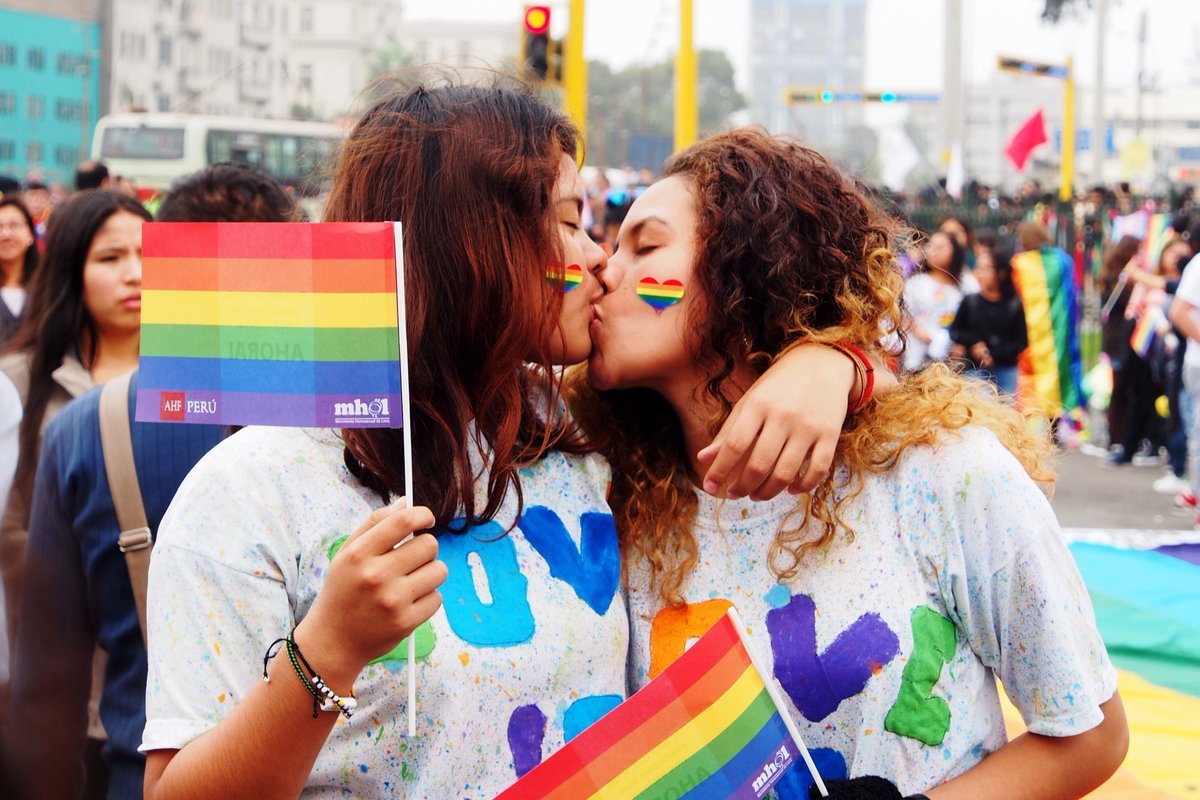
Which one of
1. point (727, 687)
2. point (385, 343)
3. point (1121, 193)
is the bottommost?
point (727, 687)

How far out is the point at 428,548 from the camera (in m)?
1.53

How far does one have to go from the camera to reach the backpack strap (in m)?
2.46

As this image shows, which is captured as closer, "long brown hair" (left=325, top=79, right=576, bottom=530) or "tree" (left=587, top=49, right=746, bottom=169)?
"long brown hair" (left=325, top=79, right=576, bottom=530)

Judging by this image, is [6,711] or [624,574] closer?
[624,574]

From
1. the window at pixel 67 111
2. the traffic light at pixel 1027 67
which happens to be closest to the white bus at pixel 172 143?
the window at pixel 67 111

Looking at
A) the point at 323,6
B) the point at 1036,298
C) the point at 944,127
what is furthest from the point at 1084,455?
the point at 323,6

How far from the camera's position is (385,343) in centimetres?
165

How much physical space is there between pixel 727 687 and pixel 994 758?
59cm

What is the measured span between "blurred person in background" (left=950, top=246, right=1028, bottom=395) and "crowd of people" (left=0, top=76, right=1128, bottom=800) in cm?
777

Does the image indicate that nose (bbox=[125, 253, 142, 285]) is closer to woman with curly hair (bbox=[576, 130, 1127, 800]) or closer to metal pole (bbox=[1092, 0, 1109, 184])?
woman with curly hair (bbox=[576, 130, 1127, 800])

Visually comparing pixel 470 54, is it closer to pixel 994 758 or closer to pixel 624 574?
pixel 624 574

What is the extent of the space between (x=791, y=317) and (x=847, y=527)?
372 mm

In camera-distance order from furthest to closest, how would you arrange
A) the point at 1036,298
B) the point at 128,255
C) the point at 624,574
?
the point at 1036,298 → the point at 128,255 → the point at 624,574

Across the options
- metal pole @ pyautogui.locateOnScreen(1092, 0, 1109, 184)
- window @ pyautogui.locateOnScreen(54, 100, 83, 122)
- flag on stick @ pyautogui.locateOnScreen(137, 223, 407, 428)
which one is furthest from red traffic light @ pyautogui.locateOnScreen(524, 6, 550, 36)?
window @ pyautogui.locateOnScreen(54, 100, 83, 122)
